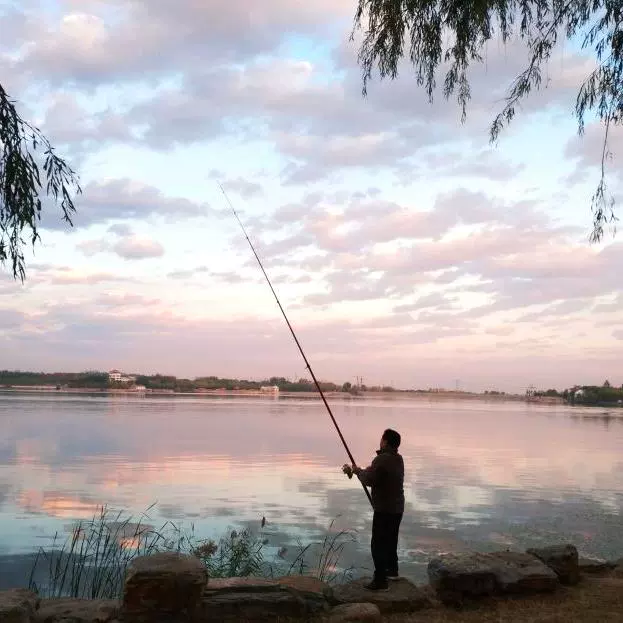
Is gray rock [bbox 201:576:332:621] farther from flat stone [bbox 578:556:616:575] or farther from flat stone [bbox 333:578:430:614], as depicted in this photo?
flat stone [bbox 578:556:616:575]

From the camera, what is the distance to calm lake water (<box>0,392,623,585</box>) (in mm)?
11594

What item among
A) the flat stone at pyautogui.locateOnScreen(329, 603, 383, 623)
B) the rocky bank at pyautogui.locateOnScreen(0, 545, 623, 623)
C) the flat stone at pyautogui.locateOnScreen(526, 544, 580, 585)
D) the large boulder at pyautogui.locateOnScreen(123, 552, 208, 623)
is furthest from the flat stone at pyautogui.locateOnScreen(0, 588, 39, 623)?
the flat stone at pyautogui.locateOnScreen(526, 544, 580, 585)

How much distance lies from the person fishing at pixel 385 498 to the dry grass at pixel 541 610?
0.52m

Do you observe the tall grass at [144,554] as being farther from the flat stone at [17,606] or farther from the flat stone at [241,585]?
the flat stone at [17,606]

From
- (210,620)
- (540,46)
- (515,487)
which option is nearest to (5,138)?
(210,620)

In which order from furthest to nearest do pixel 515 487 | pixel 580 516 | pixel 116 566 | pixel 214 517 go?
1. pixel 515 487
2. pixel 580 516
3. pixel 214 517
4. pixel 116 566

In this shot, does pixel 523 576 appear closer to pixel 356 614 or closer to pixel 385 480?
pixel 385 480

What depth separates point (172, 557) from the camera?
5324 mm

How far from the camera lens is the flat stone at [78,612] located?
17.1 feet

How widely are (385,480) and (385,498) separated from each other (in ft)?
0.51

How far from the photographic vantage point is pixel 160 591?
511 cm

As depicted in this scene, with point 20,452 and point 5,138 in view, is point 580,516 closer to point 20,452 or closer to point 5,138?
point 5,138

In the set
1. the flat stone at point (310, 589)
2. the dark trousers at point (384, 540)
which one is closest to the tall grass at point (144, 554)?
the dark trousers at point (384, 540)

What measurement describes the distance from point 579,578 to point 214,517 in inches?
289
